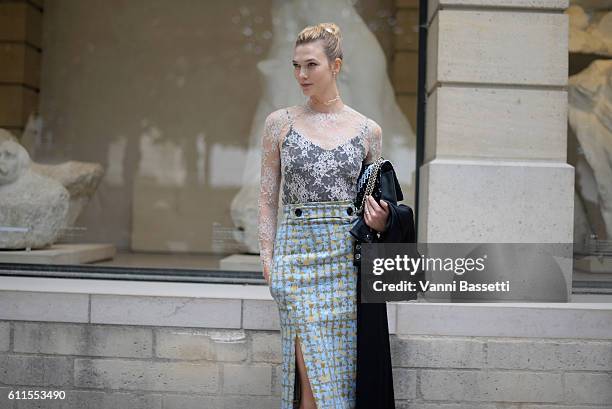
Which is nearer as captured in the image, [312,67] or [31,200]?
[312,67]

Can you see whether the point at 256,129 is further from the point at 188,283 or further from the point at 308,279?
the point at 308,279

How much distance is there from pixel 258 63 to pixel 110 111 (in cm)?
145

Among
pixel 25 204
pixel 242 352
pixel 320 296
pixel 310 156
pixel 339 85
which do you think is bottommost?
pixel 242 352

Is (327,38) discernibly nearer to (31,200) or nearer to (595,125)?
(595,125)

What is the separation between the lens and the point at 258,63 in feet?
20.7

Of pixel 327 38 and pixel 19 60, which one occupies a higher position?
pixel 19 60

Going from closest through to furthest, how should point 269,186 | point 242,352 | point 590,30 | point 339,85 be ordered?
point 269,186 < point 242,352 < point 590,30 < point 339,85

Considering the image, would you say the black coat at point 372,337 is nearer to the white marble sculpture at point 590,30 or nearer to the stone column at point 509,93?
the stone column at point 509,93

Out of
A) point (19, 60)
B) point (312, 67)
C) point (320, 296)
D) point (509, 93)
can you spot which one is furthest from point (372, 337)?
point (19, 60)

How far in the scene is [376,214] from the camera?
3.05 meters

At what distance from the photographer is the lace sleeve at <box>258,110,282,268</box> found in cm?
321

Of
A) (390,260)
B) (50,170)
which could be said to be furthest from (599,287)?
(50,170)

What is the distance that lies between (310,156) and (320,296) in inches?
24.6

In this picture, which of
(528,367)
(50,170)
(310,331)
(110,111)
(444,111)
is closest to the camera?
Result: (310,331)
